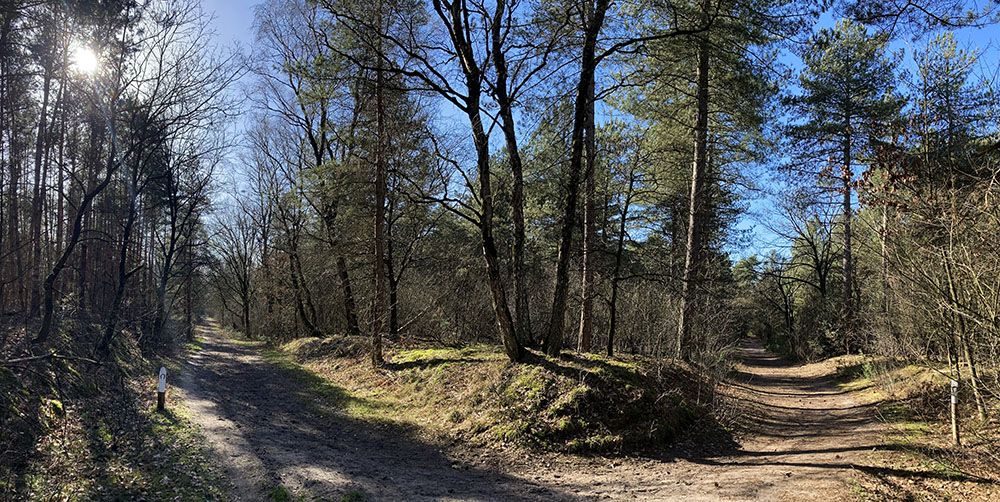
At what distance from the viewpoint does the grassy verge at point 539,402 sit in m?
7.79

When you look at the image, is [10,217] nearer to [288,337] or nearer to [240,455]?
[240,455]

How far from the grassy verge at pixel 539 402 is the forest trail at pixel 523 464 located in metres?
0.41

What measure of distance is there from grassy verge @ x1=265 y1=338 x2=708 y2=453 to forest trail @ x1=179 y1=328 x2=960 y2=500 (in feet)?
1.36

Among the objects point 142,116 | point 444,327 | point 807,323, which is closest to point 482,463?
point 444,327

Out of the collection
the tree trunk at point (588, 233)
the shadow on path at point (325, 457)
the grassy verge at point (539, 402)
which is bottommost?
the shadow on path at point (325, 457)

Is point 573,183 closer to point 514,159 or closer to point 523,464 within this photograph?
point 514,159

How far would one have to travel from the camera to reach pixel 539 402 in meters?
8.33

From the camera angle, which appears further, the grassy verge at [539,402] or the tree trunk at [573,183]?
the tree trunk at [573,183]

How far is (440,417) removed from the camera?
9586 millimetres

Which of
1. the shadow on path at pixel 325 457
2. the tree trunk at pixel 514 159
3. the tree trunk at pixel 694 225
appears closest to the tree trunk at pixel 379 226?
the shadow on path at pixel 325 457

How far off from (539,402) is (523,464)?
1.28m

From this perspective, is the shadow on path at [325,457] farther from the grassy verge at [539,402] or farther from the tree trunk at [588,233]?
the tree trunk at [588,233]

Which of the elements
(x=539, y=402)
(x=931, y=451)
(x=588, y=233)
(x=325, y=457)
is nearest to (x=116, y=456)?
(x=325, y=457)

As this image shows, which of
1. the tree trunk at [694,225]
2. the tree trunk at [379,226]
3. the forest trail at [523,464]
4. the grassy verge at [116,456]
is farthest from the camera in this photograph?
the tree trunk at [379,226]
